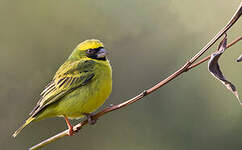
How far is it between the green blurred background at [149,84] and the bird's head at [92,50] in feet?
6.55

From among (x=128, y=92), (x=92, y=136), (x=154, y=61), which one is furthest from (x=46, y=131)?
(x=154, y=61)

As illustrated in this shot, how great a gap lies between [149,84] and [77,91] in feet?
9.41

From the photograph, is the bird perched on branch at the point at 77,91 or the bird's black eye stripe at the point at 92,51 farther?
the bird's black eye stripe at the point at 92,51

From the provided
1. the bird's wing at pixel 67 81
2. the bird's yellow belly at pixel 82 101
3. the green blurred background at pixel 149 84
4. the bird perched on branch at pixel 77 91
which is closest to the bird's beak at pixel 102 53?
the bird perched on branch at pixel 77 91

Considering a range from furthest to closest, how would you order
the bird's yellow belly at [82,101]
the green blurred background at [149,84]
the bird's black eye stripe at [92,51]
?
the green blurred background at [149,84]
the bird's black eye stripe at [92,51]
the bird's yellow belly at [82,101]

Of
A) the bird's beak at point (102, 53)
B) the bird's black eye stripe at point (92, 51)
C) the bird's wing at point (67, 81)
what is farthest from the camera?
the bird's black eye stripe at point (92, 51)

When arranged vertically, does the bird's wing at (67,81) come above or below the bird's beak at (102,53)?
below

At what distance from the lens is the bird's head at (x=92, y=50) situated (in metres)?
4.42

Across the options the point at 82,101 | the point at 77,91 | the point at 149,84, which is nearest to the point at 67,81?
the point at 77,91

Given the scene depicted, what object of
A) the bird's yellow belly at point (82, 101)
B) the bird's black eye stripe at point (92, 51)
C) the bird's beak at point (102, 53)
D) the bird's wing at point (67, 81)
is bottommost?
the bird's yellow belly at point (82, 101)

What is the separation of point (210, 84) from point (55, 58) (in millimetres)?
2819

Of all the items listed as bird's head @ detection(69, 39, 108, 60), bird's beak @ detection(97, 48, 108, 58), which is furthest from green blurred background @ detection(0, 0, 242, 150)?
bird's beak @ detection(97, 48, 108, 58)

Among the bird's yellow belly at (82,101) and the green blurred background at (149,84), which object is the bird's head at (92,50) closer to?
the bird's yellow belly at (82,101)

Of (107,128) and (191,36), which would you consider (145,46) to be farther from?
(107,128)
